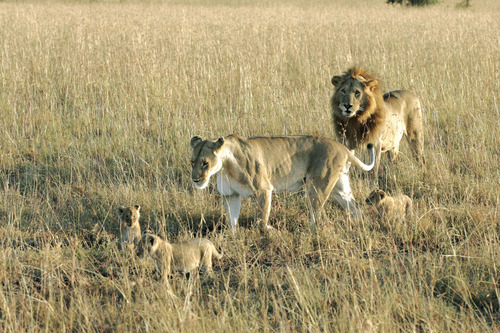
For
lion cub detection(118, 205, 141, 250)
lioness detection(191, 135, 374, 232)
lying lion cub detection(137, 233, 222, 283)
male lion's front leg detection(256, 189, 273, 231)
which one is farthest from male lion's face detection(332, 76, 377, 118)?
lion cub detection(118, 205, 141, 250)

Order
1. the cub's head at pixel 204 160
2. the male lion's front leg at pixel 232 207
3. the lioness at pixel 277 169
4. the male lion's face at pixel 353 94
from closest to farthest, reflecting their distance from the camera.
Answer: the cub's head at pixel 204 160 < the lioness at pixel 277 169 < the male lion's front leg at pixel 232 207 < the male lion's face at pixel 353 94

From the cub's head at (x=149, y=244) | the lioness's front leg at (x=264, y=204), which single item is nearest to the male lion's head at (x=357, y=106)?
the lioness's front leg at (x=264, y=204)

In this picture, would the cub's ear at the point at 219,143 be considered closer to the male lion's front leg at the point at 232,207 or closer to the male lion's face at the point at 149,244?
the male lion's front leg at the point at 232,207

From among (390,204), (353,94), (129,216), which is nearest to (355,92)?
(353,94)

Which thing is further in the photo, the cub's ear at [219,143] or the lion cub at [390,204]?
the lion cub at [390,204]

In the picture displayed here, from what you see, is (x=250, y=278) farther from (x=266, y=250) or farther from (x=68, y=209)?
(x=68, y=209)

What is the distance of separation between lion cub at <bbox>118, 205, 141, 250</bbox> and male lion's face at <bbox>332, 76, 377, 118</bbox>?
2.72m

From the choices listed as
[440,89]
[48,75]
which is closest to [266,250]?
[440,89]

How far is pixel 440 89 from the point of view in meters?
9.30

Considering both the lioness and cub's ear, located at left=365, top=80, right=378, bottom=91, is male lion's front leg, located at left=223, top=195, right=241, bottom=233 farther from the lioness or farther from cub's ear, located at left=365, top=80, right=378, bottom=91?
cub's ear, located at left=365, top=80, right=378, bottom=91

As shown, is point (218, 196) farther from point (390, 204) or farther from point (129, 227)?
point (390, 204)

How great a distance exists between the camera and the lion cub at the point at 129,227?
15.6ft

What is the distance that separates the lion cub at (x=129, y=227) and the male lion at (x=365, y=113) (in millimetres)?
2483

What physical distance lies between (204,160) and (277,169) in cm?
92
